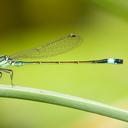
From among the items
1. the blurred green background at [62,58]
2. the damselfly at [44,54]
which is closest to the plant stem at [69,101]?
the blurred green background at [62,58]

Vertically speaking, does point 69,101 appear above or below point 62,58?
below

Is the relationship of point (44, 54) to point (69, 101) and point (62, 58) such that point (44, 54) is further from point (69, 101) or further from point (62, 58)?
point (69, 101)

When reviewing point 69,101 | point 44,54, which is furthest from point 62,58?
point 69,101

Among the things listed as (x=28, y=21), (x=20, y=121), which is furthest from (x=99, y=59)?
(x=20, y=121)

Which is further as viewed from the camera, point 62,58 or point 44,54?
point 44,54

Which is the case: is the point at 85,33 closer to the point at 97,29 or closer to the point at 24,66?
the point at 97,29

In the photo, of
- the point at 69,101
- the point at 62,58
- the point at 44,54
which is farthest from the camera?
the point at 44,54
